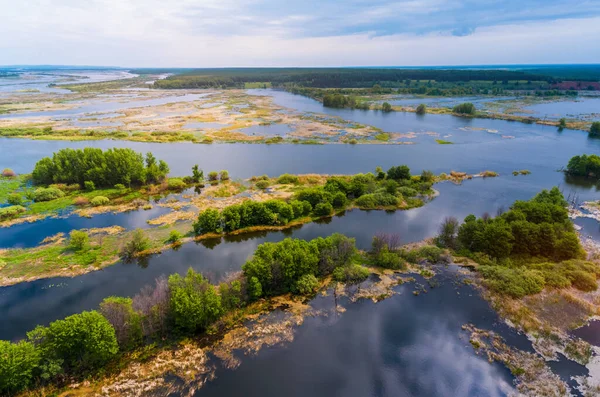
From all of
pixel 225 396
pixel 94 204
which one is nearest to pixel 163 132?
pixel 94 204

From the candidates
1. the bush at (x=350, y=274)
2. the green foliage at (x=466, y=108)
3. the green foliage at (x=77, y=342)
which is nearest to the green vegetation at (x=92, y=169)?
the green foliage at (x=77, y=342)

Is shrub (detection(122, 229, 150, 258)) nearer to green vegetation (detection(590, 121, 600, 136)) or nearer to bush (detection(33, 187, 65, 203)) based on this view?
bush (detection(33, 187, 65, 203))

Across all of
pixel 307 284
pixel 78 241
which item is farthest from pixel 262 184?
pixel 307 284

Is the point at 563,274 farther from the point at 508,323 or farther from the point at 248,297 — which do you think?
the point at 248,297

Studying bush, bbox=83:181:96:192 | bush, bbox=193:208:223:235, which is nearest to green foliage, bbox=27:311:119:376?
bush, bbox=193:208:223:235

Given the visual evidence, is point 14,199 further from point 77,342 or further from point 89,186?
point 77,342

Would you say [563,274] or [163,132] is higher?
[163,132]
